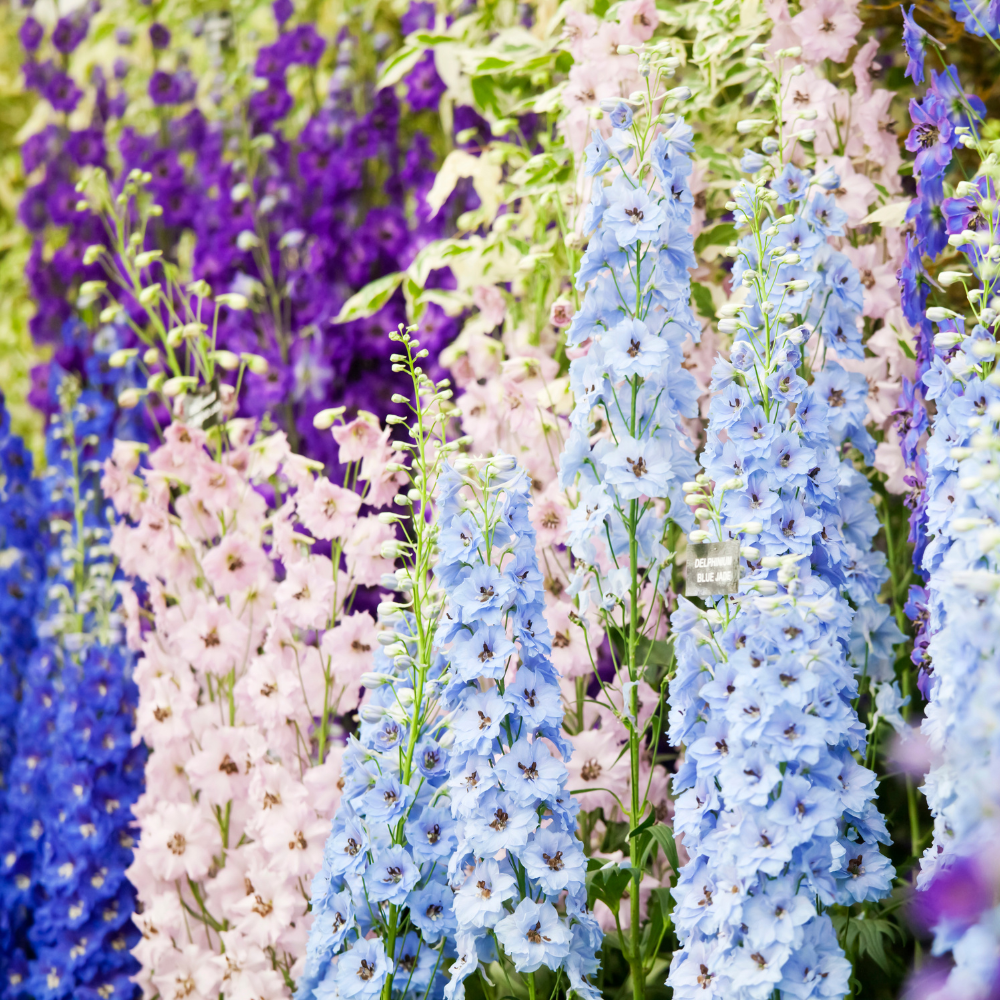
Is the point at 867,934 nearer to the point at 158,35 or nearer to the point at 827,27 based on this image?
the point at 827,27

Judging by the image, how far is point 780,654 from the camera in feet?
3.81

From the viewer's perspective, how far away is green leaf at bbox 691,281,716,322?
6.16ft

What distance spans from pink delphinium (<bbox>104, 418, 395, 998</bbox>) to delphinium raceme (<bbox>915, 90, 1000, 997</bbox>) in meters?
0.88

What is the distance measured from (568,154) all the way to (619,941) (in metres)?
1.35

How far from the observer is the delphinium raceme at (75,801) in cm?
206

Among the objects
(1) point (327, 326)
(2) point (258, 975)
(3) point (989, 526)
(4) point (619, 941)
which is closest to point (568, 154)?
(1) point (327, 326)

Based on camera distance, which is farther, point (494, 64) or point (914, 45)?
point (494, 64)

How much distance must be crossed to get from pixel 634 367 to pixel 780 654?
1.36ft

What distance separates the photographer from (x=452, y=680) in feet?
4.38

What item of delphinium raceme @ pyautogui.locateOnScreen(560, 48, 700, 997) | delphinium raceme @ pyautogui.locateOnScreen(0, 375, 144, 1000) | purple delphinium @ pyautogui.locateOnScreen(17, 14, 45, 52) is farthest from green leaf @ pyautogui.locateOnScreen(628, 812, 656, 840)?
purple delphinium @ pyautogui.locateOnScreen(17, 14, 45, 52)

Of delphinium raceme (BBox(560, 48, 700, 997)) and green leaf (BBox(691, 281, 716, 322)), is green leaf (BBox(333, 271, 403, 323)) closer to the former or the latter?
green leaf (BBox(691, 281, 716, 322))

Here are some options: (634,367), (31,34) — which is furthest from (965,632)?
(31,34)

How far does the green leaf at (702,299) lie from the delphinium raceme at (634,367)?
1.41 ft

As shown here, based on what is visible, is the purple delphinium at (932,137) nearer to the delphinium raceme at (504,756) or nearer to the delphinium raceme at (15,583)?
the delphinium raceme at (504,756)
